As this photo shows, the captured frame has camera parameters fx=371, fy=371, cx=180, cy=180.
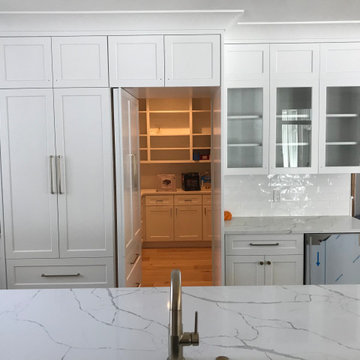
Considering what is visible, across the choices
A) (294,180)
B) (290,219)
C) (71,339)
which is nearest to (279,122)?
(294,180)

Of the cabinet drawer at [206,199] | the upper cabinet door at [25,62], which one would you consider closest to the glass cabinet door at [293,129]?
the upper cabinet door at [25,62]

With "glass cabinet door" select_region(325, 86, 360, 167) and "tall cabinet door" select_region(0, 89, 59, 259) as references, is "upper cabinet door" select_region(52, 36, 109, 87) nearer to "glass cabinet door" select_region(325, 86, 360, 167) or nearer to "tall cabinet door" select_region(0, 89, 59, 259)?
"tall cabinet door" select_region(0, 89, 59, 259)

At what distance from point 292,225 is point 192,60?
5.19ft

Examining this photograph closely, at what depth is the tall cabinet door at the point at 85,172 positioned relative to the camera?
109 inches

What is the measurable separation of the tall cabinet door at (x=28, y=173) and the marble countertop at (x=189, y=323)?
135 centimetres

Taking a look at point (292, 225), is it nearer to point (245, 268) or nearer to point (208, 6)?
point (245, 268)

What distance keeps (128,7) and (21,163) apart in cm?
138

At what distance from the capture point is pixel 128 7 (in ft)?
8.12

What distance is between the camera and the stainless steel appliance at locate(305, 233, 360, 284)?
296cm

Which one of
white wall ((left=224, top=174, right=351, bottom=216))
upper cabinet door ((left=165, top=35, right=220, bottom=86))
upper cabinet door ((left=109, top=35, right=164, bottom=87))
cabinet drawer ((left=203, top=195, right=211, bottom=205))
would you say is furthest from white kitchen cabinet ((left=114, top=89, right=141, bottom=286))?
cabinet drawer ((left=203, top=195, right=211, bottom=205))

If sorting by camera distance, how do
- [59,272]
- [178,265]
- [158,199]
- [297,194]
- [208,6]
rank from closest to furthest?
[208,6] → [59,272] → [297,194] → [178,265] → [158,199]

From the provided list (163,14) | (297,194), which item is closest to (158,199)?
(297,194)

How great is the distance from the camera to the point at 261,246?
9.85 feet

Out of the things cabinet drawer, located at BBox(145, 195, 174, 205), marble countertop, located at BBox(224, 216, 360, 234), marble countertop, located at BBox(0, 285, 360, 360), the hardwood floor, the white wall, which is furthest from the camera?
cabinet drawer, located at BBox(145, 195, 174, 205)
